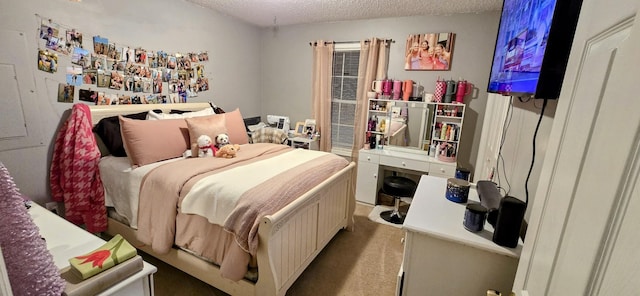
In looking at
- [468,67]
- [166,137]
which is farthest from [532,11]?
[166,137]

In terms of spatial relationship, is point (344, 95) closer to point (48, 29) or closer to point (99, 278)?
point (48, 29)

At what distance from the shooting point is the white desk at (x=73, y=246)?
3.13 ft

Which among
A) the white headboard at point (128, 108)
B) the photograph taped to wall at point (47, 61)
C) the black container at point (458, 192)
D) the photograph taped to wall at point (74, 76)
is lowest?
the black container at point (458, 192)

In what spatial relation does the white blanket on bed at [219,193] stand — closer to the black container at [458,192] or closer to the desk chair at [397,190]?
the black container at [458,192]

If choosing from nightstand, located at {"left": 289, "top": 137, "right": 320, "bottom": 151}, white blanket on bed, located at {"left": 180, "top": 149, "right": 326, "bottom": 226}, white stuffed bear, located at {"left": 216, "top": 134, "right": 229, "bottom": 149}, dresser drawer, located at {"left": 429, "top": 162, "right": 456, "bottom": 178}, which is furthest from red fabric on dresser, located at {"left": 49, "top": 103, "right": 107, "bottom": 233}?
dresser drawer, located at {"left": 429, "top": 162, "right": 456, "bottom": 178}

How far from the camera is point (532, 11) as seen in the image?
1.01m

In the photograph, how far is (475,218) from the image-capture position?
106 cm

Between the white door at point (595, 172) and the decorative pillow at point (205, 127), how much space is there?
7.80ft

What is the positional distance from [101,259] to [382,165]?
272cm

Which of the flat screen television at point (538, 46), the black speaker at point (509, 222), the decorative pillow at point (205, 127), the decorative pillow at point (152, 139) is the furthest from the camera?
the decorative pillow at point (205, 127)

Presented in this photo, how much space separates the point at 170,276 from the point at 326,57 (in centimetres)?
299

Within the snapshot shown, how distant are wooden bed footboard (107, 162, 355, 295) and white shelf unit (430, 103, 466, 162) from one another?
131 cm

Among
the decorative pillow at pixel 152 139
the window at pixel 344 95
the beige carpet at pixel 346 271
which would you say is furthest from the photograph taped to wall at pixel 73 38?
the window at pixel 344 95

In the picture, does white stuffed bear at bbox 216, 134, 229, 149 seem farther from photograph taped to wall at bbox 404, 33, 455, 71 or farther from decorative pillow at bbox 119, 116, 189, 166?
photograph taped to wall at bbox 404, 33, 455, 71
